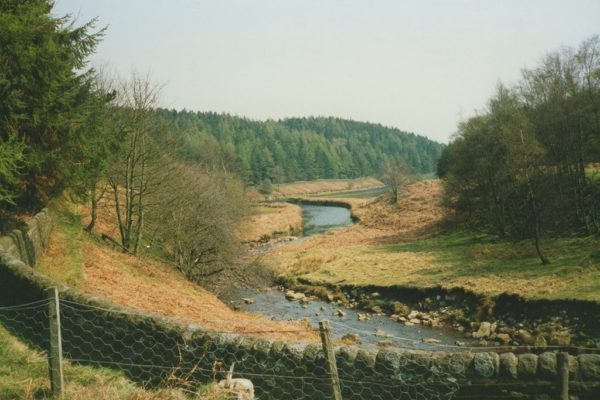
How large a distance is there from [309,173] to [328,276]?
108565 millimetres

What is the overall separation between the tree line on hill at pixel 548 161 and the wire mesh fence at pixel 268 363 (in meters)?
20.8

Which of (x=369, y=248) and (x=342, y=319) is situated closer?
(x=342, y=319)

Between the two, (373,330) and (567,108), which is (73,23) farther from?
(567,108)

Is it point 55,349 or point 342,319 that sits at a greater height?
point 55,349

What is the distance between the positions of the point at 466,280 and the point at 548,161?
1309 centimetres

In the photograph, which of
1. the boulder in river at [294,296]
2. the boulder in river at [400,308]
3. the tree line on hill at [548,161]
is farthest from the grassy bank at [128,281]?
the tree line on hill at [548,161]

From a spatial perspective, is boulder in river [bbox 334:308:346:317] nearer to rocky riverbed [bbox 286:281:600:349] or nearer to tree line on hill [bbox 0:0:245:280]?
rocky riverbed [bbox 286:281:600:349]

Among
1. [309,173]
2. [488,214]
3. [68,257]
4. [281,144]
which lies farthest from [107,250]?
[281,144]

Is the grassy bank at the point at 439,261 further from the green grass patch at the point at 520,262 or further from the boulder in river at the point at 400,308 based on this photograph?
the boulder in river at the point at 400,308

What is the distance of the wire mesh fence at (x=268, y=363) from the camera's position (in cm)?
711

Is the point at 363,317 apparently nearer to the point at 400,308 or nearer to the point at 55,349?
the point at 400,308

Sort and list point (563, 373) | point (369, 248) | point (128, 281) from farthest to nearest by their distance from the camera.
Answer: point (369, 248)
point (128, 281)
point (563, 373)

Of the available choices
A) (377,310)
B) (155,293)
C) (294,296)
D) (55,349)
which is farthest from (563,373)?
(294,296)

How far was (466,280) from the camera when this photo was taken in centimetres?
2450
